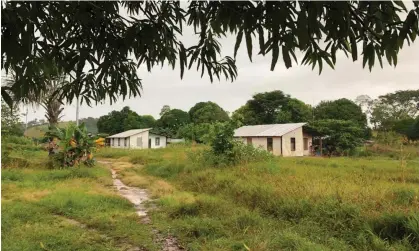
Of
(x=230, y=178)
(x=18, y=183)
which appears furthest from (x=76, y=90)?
(x=18, y=183)

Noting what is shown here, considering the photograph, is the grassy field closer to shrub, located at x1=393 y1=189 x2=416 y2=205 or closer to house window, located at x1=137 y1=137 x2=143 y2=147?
shrub, located at x1=393 y1=189 x2=416 y2=205

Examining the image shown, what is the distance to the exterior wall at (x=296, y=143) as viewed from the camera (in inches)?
1110

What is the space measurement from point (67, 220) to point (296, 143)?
24.7 metres

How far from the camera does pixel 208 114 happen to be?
1861 inches

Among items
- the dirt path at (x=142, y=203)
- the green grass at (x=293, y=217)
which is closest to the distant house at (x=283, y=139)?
the dirt path at (x=142, y=203)

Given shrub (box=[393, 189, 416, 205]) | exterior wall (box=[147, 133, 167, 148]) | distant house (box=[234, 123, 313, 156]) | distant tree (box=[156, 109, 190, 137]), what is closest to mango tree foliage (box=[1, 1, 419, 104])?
shrub (box=[393, 189, 416, 205])

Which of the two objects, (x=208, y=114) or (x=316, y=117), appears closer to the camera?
(x=316, y=117)

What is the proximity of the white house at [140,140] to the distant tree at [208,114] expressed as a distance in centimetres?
605

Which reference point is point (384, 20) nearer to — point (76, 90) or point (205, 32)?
point (205, 32)

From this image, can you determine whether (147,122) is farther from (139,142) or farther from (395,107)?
(395,107)

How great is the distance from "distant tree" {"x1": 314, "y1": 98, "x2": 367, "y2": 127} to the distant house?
844 centimetres

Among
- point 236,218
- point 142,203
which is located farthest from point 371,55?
point 142,203

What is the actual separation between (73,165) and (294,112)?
3207cm

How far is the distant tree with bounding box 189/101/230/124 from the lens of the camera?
1852 inches
